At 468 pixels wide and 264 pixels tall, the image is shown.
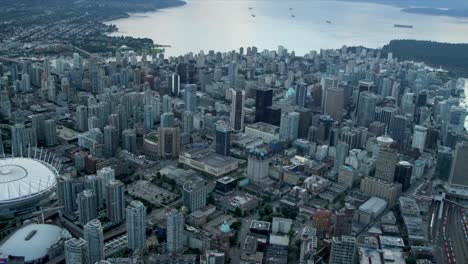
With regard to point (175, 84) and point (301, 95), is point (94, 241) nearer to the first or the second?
point (301, 95)

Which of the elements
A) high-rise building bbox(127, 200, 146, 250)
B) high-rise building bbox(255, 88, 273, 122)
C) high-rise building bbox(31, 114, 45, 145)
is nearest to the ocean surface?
high-rise building bbox(255, 88, 273, 122)

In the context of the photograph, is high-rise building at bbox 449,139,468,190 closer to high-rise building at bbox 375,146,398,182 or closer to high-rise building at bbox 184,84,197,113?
high-rise building at bbox 375,146,398,182

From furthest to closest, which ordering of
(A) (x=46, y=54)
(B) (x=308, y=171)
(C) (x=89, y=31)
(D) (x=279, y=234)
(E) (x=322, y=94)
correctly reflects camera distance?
1. (C) (x=89, y=31)
2. (A) (x=46, y=54)
3. (E) (x=322, y=94)
4. (B) (x=308, y=171)
5. (D) (x=279, y=234)

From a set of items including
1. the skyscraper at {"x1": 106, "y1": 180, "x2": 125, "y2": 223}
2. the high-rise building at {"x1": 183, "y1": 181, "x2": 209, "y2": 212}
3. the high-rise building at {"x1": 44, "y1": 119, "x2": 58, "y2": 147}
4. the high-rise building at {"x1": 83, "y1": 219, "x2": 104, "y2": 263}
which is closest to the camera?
the high-rise building at {"x1": 83, "y1": 219, "x2": 104, "y2": 263}

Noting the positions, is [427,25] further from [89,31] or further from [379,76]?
[89,31]

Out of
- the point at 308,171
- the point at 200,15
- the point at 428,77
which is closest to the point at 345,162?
the point at 308,171

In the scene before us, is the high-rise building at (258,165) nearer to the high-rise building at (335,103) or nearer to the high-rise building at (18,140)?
the high-rise building at (335,103)

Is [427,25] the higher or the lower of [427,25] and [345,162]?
the higher
